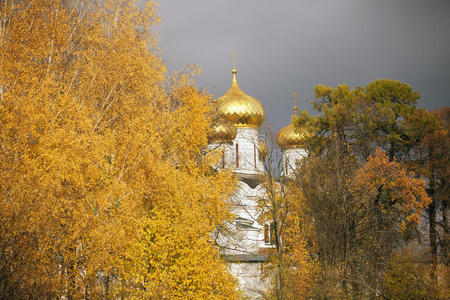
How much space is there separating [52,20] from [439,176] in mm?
15900

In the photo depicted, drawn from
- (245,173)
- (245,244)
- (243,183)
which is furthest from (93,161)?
(245,173)

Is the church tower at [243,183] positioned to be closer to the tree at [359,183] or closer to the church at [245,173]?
the church at [245,173]

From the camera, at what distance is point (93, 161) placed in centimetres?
1250

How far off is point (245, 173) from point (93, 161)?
19.7 meters

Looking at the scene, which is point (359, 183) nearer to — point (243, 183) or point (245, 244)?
point (245, 244)

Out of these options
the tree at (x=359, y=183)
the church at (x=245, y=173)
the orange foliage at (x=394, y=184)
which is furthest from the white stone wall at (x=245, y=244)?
the orange foliage at (x=394, y=184)

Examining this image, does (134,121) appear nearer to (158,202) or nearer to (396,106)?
(158,202)

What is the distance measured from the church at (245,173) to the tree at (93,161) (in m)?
4.71

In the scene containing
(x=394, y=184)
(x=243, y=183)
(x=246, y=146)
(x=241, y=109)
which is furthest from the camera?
(x=246, y=146)

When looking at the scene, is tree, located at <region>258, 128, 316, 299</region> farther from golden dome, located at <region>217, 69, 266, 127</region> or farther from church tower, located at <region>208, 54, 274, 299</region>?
golden dome, located at <region>217, 69, 266, 127</region>

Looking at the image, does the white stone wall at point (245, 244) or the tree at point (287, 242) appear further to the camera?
the white stone wall at point (245, 244)

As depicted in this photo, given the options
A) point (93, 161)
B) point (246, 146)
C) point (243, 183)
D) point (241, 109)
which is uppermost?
point (241, 109)

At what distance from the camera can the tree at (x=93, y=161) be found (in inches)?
380

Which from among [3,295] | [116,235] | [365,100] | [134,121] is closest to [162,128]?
[134,121]
